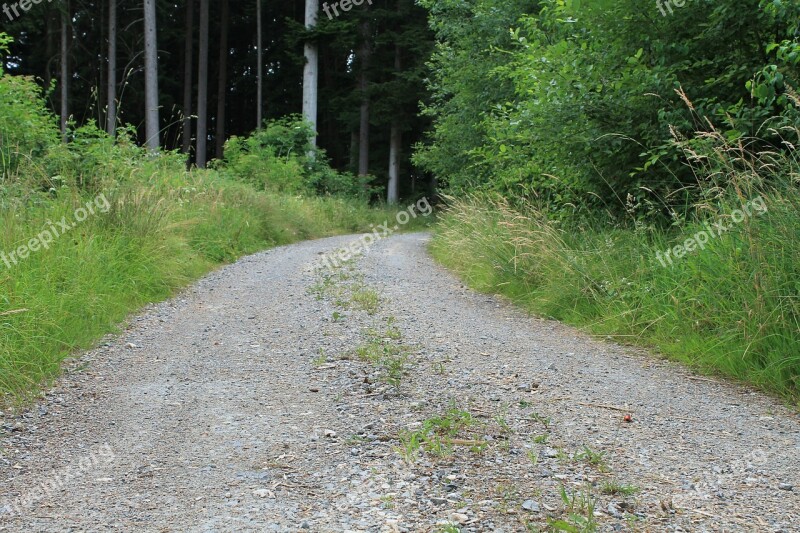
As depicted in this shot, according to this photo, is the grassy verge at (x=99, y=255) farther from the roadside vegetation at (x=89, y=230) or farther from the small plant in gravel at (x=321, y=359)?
the small plant in gravel at (x=321, y=359)

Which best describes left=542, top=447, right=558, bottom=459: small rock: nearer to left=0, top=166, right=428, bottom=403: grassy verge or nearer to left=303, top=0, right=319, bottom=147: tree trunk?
left=0, top=166, right=428, bottom=403: grassy verge

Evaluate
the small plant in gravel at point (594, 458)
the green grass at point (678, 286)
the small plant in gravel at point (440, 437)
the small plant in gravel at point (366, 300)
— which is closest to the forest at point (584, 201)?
the green grass at point (678, 286)

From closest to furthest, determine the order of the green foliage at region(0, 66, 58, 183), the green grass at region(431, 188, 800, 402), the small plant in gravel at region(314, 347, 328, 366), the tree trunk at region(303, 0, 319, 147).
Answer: the green grass at region(431, 188, 800, 402) → the small plant in gravel at region(314, 347, 328, 366) → the green foliage at region(0, 66, 58, 183) → the tree trunk at region(303, 0, 319, 147)

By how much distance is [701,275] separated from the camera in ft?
17.2

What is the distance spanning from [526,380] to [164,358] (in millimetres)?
2769

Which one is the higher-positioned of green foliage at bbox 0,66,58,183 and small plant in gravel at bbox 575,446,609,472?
green foliage at bbox 0,66,58,183

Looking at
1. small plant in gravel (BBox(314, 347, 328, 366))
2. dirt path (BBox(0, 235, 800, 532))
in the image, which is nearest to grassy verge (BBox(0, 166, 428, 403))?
dirt path (BBox(0, 235, 800, 532))

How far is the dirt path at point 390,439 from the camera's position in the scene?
102 inches

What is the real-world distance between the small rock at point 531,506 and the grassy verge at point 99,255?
3095mm

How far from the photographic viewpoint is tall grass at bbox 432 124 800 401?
4.44m

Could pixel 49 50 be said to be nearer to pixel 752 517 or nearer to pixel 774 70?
pixel 774 70

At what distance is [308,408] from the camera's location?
390cm

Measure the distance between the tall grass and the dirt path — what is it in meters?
0.34

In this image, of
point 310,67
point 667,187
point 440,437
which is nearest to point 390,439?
point 440,437
